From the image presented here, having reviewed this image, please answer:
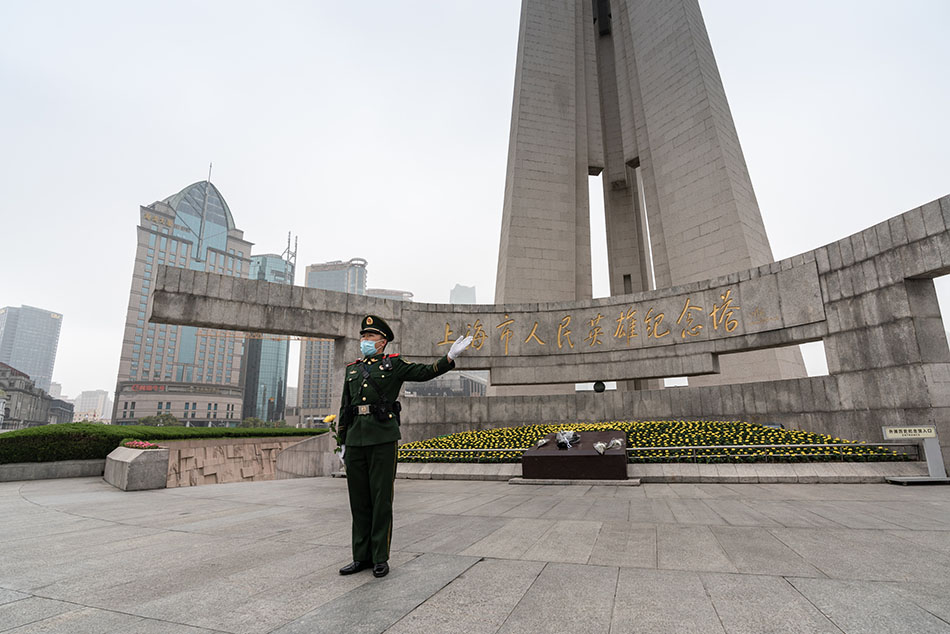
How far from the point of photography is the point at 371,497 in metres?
3.86

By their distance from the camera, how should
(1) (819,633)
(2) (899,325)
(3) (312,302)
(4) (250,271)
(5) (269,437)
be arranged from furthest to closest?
1. (4) (250,271)
2. (5) (269,437)
3. (3) (312,302)
4. (2) (899,325)
5. (1) (819,633)

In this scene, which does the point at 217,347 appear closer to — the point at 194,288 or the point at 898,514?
the point at 194,288

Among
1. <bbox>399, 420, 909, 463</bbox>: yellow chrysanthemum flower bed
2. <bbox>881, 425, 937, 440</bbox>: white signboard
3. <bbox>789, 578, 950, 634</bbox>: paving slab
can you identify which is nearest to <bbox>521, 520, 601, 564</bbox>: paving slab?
<bbox>789, 578, 950, 634</bbox>: paving slab

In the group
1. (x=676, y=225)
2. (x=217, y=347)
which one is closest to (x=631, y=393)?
(x=676, y=225)

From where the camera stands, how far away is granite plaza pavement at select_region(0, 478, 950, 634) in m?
2.43

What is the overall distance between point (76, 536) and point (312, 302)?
30.0 feet

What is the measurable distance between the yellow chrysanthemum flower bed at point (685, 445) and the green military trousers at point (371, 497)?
7.20m

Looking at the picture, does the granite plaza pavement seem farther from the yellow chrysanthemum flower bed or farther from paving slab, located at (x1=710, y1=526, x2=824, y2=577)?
the yellow chrysanthemum flower bed

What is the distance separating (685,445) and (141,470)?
447 inches

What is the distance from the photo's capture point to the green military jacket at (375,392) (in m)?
3.86

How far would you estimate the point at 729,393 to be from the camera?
12.6m

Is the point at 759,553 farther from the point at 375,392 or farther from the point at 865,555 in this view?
the point at 375,392

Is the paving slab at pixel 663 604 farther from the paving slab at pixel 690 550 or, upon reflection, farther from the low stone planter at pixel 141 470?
the low stone planter at pixel 141 470

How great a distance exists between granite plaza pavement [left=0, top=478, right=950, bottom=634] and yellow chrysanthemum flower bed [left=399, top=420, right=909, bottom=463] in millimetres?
2511
